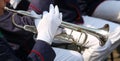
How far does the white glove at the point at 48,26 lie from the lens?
132cm

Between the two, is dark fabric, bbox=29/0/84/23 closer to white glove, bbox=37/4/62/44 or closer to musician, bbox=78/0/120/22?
musician, bbox=78/0/120/22

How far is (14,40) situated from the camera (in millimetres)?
1458

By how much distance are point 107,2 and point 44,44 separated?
1.33 meters

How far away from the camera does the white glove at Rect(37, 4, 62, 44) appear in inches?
51.9

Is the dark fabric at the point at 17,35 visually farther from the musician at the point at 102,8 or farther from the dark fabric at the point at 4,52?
the musician at the point at 102,8

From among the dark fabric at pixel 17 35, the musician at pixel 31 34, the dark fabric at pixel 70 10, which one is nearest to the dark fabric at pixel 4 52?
the musician at pixel 31 34

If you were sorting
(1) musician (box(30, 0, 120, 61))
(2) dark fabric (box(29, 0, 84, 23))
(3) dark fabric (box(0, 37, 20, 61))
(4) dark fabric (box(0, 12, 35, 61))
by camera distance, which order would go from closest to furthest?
(3) dark fabric (box(0, 37, 20, 61)) < (4) dark fabric (box(0, 12, 35, 61)) < (1) musician (box(30, 0, 120, 61)) < (2) dark fabric (box(29, 0, 84, 23))

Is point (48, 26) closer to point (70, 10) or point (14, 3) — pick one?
point (14, 3)

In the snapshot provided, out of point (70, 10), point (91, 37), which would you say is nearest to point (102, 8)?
point (70, 10)

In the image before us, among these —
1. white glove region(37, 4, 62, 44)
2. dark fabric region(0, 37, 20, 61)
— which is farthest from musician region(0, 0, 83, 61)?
dark fabric region(0, 37, 20, 61)

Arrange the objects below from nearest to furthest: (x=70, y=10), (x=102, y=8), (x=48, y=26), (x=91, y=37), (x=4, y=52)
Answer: (x=4, y=52)
(x=48, y=26)
(x=91, y=37)
(x=70, y=10)
(x=102, y=8)

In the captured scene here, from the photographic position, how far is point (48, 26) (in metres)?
1.39

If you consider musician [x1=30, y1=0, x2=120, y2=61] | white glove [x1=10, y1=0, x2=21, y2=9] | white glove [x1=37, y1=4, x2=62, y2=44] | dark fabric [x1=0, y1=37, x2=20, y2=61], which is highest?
dark fabric [x1=0, y1=37, x2=20, y2=61]

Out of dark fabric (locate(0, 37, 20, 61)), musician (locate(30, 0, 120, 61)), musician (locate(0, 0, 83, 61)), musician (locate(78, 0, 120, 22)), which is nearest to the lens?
dark fabric (locate(0, 37, 20, 61))
